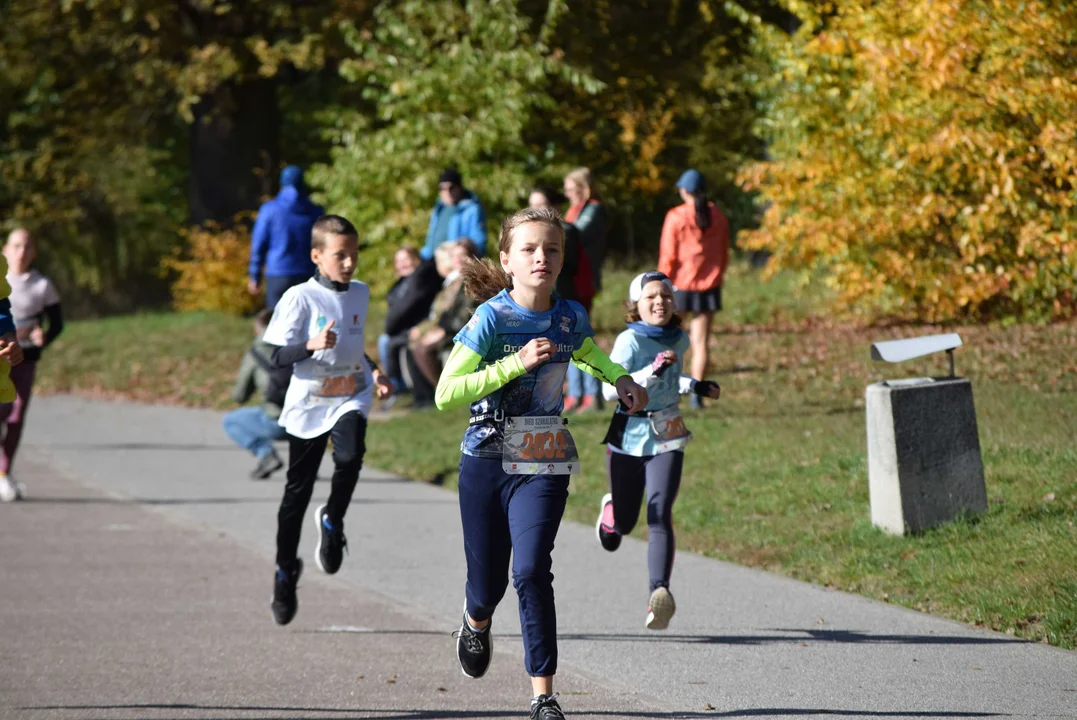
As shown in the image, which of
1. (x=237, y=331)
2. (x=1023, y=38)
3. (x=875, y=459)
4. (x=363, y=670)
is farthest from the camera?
(x=237, y=331)

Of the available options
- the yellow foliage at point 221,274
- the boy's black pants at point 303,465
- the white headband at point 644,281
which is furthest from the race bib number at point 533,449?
the yellow foliage at point 221,274

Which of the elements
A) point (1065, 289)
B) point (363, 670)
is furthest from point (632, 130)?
point (363, 670)

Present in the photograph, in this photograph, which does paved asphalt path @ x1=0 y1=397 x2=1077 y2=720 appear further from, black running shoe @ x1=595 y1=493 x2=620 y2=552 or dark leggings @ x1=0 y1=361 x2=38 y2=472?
dark leggings @ x1=0 y1=361 x2=38 y2=472

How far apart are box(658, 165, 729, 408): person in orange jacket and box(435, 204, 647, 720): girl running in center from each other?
747cm

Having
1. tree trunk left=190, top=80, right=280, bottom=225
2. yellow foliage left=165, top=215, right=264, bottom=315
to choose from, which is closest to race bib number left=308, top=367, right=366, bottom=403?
yellow foliage left=165, top=215, right=264, bottom=315

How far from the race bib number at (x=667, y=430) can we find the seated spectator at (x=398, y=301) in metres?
7.93

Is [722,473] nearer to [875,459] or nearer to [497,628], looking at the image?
[875,459]

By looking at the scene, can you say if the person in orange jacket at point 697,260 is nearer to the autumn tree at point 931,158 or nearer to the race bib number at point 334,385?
the autumn tree at point 931,158

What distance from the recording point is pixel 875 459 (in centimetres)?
823

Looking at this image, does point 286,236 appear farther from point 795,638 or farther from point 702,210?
point 795,638

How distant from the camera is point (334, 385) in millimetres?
7219

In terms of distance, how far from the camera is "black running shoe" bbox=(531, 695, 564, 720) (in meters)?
4.87

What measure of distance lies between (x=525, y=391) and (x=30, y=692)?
2.46m

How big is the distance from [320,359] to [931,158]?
32.1ft
